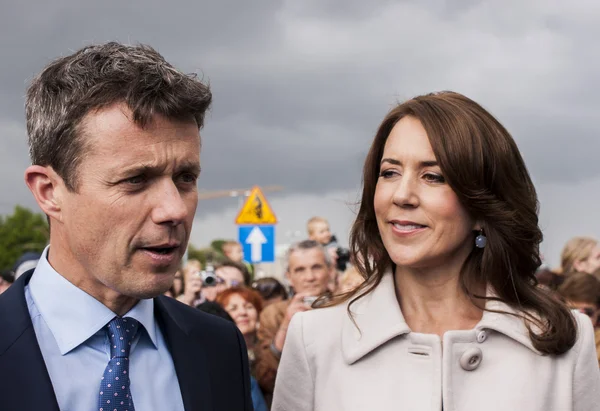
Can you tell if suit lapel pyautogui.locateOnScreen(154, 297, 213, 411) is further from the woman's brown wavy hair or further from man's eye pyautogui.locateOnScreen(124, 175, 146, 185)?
the woman's brown wavy hair

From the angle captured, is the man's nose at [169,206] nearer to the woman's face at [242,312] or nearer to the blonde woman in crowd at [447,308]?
the blonde woman in crowd at [447,308]

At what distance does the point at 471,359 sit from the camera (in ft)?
12.8

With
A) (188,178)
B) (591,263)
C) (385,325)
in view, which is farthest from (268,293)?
(188,178)

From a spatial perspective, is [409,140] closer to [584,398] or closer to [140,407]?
[584,398]

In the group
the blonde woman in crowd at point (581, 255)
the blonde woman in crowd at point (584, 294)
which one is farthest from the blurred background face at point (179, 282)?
the blonde woman in crowd at point (584, 294)

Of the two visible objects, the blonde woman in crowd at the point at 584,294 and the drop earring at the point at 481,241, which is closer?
the drop earring at the point at 481,241

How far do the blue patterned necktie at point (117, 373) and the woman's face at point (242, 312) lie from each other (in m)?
4.08

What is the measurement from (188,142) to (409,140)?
1199 millimetres

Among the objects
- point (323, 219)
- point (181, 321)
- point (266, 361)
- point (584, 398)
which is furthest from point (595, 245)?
point (181, 321)

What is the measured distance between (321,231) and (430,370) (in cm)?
702

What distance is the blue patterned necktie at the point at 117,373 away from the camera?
2.85 metres

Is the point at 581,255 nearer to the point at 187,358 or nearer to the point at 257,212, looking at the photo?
the point at 257,212

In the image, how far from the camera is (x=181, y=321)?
11.0 feet

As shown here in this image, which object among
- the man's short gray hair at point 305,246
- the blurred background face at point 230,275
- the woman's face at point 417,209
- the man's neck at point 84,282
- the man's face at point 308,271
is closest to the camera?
the man's neck at point 84,282
